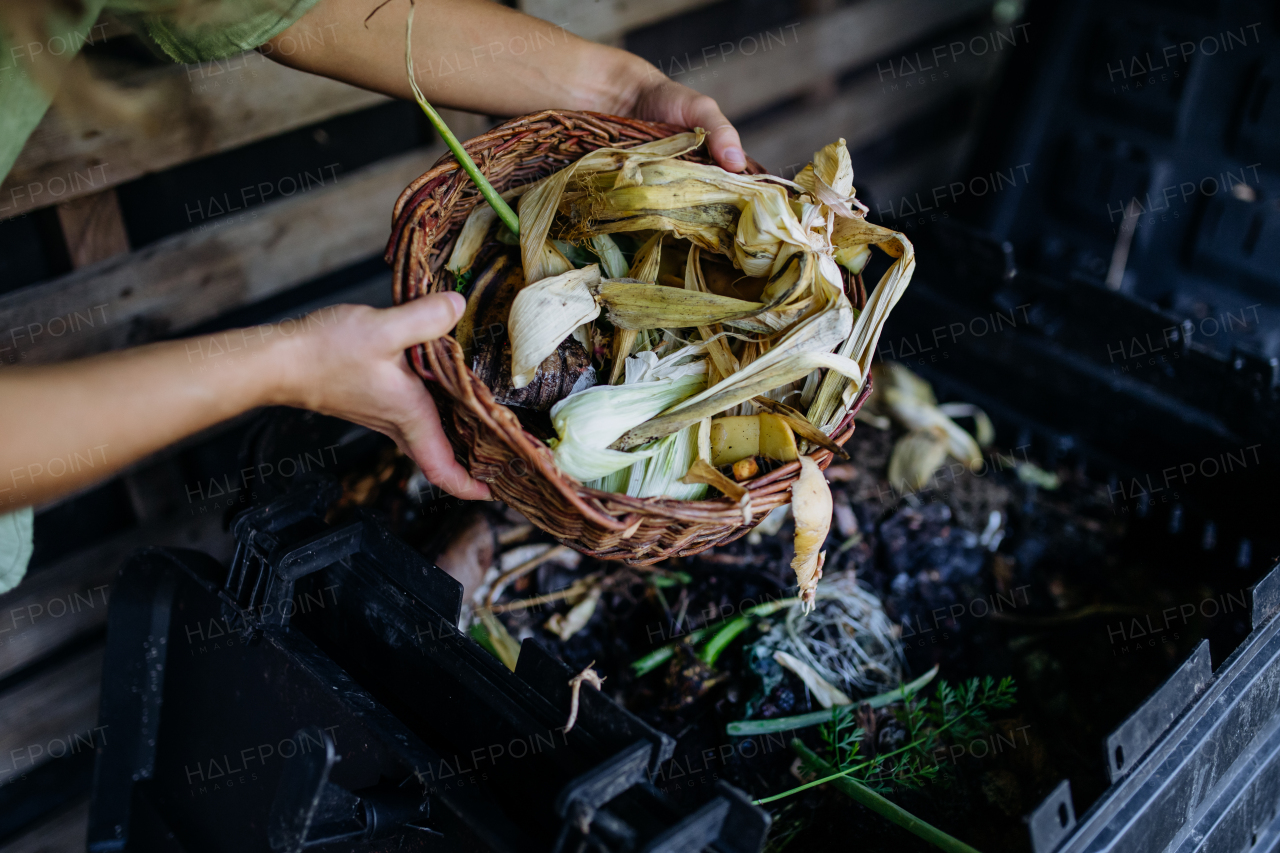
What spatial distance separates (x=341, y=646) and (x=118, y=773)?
1.63ft

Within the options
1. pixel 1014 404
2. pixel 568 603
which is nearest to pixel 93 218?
pixel 568 603

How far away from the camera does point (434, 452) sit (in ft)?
4.41

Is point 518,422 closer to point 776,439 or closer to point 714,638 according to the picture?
point 776,439

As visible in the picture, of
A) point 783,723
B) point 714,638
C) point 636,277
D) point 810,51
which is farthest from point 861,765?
point 810,51

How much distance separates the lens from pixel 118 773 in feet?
5.22

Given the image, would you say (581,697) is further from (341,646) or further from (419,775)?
(341,646)

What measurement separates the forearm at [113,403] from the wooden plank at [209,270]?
903 millimetres

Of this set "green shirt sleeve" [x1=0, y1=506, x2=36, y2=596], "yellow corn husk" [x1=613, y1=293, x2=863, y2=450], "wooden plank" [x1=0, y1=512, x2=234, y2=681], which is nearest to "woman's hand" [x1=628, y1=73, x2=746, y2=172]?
"yellow corn husk" [x1=613, y1=293, x2=863, y2=450]

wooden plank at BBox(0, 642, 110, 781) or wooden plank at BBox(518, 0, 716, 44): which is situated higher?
wooden plank at BBox(518, 0, 716, 44)

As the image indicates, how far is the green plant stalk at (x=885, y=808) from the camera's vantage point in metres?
1.40

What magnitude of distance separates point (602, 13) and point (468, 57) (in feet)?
3.54

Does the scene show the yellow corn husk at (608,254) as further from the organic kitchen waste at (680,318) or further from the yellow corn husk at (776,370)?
the yellow corn husk at (776,370)

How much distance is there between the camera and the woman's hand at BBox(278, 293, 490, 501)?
1166 millimetres

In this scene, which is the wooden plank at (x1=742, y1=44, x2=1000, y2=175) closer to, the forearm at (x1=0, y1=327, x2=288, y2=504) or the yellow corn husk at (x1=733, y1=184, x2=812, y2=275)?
the yellow corn husk at (x1=733, y1=184, x2=812, y2=275)
